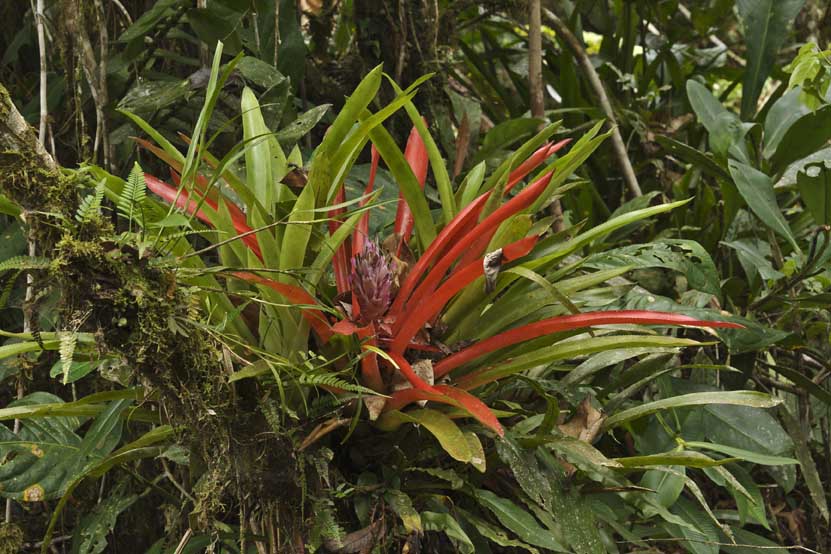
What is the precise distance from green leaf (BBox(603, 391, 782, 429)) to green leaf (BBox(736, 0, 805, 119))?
0.96 metres

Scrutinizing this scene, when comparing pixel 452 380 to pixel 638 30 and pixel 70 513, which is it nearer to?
pixel 70 513

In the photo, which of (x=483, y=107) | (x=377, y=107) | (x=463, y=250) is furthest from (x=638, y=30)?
(x=463, y=250)

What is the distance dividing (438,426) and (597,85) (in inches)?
48.4

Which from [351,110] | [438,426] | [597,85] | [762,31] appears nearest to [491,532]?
[438,426]

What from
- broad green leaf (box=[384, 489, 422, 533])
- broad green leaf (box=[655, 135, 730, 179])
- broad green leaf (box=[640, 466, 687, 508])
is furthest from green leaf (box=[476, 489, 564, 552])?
Result: broad green leaf (box=[655, 135, 730, 179])

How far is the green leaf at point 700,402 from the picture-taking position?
45.5 inches

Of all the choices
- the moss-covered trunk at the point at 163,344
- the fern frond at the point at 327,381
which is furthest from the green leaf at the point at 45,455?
the fern frond at the point at 327,381

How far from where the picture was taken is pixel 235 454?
98cm

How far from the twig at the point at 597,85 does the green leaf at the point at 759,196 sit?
39 centimetres

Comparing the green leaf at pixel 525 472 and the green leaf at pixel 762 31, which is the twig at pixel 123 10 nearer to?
the green leaf at pixel 525 472

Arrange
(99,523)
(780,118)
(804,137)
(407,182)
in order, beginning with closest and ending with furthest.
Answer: (407,182) < (99,523) < (804,137) < (780,118)

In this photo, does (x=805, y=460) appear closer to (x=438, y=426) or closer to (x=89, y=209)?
(x=438, y=426)

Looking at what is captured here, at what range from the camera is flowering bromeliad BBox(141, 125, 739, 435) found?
0.99 metres

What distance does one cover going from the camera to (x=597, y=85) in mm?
1979
